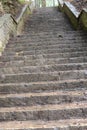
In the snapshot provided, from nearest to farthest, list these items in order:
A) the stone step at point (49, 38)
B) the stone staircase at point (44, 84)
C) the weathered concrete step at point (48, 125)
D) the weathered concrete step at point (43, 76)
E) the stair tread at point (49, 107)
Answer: the weathered concrete step at point (48, 125) < the stone staircase at point (44, 84) < the stair tread at point (49, 107) < the weathered concrete step at point (43, 76) < the stone step at point (49, 38)

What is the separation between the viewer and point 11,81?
531 centimetres

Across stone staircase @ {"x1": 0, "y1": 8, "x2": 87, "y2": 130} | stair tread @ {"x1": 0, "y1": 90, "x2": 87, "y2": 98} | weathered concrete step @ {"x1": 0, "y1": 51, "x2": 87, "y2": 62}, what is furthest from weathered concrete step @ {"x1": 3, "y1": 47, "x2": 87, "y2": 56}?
stair tread @ {"x1": 0, "y1": 90, "x2": 87, "y2": 98}

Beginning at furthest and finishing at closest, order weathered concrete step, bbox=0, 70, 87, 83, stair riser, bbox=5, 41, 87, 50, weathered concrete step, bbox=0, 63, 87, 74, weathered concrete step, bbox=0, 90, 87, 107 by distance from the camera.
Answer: stair riser, bbox=5, 41, 87, 50, weathered concrete step, bbox=0, 63, 87, 74, weathered concrete step, bbox=0, 70, 87, 83, weathered concrete step, bbox=0, 90, 87, 107

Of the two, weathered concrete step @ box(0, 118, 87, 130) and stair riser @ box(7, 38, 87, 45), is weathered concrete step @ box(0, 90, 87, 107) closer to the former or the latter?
weathered concrete step @ box(0, 118, 87, 130)

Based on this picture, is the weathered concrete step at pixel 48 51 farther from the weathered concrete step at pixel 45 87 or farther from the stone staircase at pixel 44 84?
the weathered concrete step at pixel 45 87

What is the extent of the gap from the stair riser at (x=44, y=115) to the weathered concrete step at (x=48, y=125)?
4.1 inches

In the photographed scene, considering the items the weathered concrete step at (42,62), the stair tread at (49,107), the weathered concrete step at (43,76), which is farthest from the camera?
the weathered concrete step at (42,62)

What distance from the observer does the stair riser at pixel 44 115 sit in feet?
13.6

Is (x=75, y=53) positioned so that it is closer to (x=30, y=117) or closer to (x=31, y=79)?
(x=31, y=79)

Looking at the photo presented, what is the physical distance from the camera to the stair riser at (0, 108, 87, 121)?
4141 millimetres

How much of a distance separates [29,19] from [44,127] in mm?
10630

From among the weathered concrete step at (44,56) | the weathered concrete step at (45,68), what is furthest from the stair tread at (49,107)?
the weathered concrete step at (44,56)

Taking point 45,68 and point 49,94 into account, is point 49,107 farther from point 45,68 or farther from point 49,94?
point 45,68

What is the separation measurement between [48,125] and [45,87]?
1.14 metres
